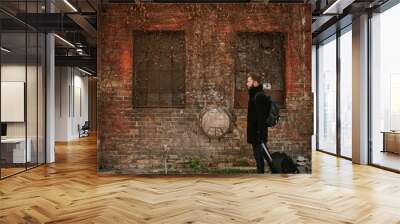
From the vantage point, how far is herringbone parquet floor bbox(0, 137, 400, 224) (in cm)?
403

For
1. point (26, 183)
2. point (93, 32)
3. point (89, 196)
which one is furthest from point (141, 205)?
point (93, 32)

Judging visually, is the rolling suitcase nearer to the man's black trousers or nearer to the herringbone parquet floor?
the man's black trousers

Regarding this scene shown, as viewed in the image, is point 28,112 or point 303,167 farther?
point 28,112

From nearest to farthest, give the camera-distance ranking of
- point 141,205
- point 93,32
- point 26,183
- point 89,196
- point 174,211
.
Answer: point 174,211 < point 141,205 < point 89,196 < point 26,183 < point 93,32

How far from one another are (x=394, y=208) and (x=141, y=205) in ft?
9.45

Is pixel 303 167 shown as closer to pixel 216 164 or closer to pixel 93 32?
pixel 216 164

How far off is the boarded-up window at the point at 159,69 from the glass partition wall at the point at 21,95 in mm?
2091

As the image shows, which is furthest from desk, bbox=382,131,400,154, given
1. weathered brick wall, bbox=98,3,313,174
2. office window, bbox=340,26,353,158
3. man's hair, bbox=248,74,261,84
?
man's hair, bbox=248,74,261,84

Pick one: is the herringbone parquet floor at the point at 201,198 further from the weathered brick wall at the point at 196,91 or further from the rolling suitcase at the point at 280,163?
the weathered brick wall at the point at 196,91

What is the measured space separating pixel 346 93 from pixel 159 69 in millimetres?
4775

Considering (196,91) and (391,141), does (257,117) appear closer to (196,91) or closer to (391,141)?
(196,91)

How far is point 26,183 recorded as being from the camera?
6.02m

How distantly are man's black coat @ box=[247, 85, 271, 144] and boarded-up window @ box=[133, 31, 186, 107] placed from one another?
1.24 meters

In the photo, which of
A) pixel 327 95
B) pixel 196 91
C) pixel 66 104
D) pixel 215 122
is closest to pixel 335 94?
pixel 327 95
